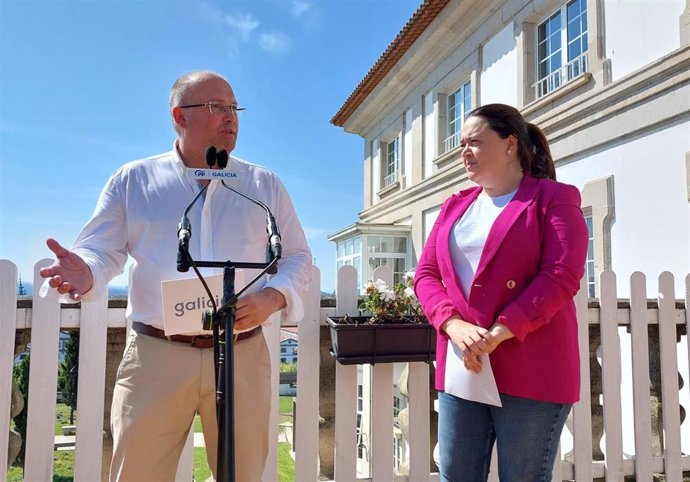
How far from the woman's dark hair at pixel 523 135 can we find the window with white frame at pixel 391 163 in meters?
13.1

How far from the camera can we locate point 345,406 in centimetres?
254

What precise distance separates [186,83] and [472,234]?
1.12m

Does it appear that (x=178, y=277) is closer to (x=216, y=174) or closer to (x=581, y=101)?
(x=216, y=174)

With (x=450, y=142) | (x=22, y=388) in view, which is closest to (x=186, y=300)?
(x=22, y=388)

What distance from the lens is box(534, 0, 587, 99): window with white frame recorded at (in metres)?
7.79

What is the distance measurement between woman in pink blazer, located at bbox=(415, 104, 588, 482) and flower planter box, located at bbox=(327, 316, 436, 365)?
1.70 feet

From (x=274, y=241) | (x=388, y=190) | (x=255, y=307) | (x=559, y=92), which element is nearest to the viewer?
(x=274, y=241)

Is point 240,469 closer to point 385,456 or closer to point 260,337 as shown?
point 260,337

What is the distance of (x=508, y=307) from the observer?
1.66 metres

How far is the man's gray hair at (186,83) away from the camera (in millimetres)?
1604

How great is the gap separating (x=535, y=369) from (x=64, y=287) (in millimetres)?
1433

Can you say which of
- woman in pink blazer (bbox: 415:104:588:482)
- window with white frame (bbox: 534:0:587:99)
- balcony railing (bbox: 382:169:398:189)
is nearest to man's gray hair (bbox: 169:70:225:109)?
woman in pink blazer (bbox: 415:104:588:482)

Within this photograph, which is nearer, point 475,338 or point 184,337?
point 184,337

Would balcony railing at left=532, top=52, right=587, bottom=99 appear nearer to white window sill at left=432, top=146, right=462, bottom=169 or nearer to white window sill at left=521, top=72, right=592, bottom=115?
white window sill at left=521, top=72, right=592, bottom=115
